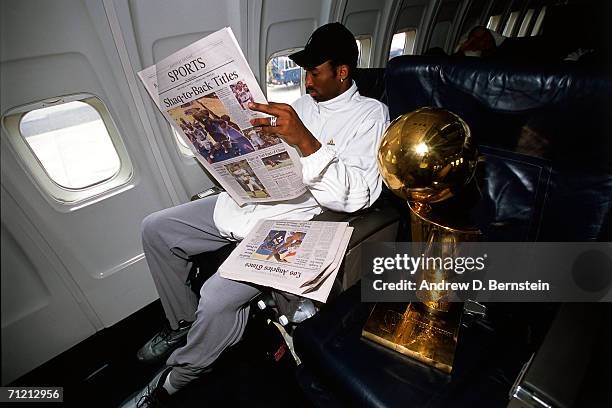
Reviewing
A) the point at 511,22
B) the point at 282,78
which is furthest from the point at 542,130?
the point at 511,22

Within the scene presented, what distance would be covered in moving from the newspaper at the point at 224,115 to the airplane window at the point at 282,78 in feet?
4.29

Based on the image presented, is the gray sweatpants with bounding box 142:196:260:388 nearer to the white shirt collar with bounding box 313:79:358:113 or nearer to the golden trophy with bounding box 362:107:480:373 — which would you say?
the golden trophy with bounding box 362:107:480:373

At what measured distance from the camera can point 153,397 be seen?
4.75 ft

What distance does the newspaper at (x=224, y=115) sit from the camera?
2.90ft

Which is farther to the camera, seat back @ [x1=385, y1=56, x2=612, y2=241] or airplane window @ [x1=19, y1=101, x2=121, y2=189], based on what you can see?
airplane window @ [x1=19, y1=101, x2=121, y2=189]

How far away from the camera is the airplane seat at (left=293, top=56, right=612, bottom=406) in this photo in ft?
2.72

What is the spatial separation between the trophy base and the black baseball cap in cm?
114

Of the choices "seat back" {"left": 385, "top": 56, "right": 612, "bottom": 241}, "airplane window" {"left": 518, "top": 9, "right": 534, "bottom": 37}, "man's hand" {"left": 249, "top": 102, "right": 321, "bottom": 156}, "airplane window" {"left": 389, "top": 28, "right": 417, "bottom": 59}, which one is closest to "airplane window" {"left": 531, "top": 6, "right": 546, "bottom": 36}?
"airplane window" {"left": 518, "top": 9, "right": 534, "bottom": 37}

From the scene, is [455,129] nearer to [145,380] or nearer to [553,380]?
[553,380]

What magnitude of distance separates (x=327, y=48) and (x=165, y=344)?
1897 millimetres

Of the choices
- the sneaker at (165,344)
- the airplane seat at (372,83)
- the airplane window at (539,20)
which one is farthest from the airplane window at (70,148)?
the airplane window at (539,20)

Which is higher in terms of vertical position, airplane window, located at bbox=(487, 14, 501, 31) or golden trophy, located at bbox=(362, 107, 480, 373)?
airplane window, located at bbox=(487, 14, 501, 31)

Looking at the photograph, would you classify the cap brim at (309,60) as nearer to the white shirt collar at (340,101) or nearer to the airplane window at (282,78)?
the white shirt collar at (340,101)

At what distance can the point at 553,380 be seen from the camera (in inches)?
23.9
